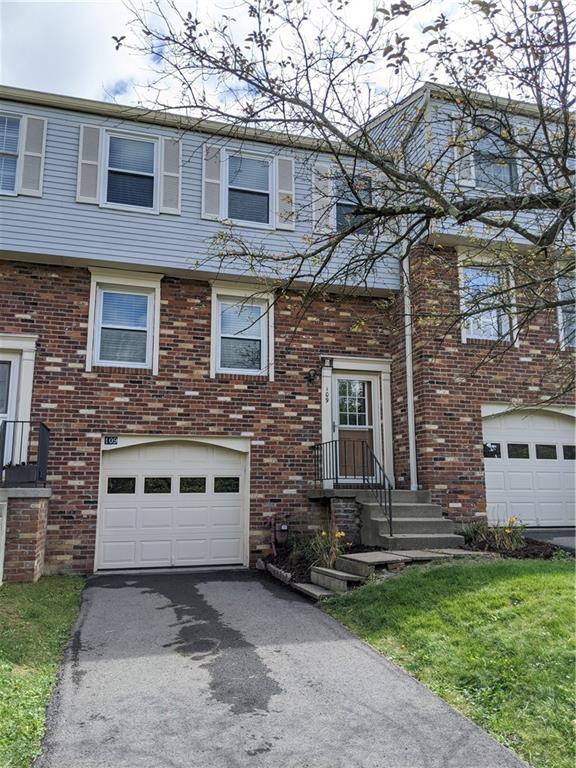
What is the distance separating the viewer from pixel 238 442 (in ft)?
33.0

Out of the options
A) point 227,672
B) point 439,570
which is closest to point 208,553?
point 439,570

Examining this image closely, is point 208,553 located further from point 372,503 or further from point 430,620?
point 430,620

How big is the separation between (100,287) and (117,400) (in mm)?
1949

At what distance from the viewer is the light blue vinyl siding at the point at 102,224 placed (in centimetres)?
923

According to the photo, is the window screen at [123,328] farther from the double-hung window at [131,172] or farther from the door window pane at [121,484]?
the door window pane at [121,484]

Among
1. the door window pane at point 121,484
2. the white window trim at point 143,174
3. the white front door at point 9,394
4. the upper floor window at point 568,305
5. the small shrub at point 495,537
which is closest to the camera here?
the upper floor window at point 568,305

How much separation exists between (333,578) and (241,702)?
3357mm

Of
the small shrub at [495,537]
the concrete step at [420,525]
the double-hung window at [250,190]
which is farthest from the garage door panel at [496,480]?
the double-hung window at [250,190]

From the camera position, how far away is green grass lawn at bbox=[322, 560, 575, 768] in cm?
371

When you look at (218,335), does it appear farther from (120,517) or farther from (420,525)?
(420,525)

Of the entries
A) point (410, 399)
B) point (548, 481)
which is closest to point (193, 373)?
Answer: point (410, 399)

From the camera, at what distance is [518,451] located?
34.3 feet

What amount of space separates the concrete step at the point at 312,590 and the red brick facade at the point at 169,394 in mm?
1983

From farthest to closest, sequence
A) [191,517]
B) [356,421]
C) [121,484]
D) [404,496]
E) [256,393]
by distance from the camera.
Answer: [356,421] < [256,393] < [191,517] < [121,484] < [404,496]
